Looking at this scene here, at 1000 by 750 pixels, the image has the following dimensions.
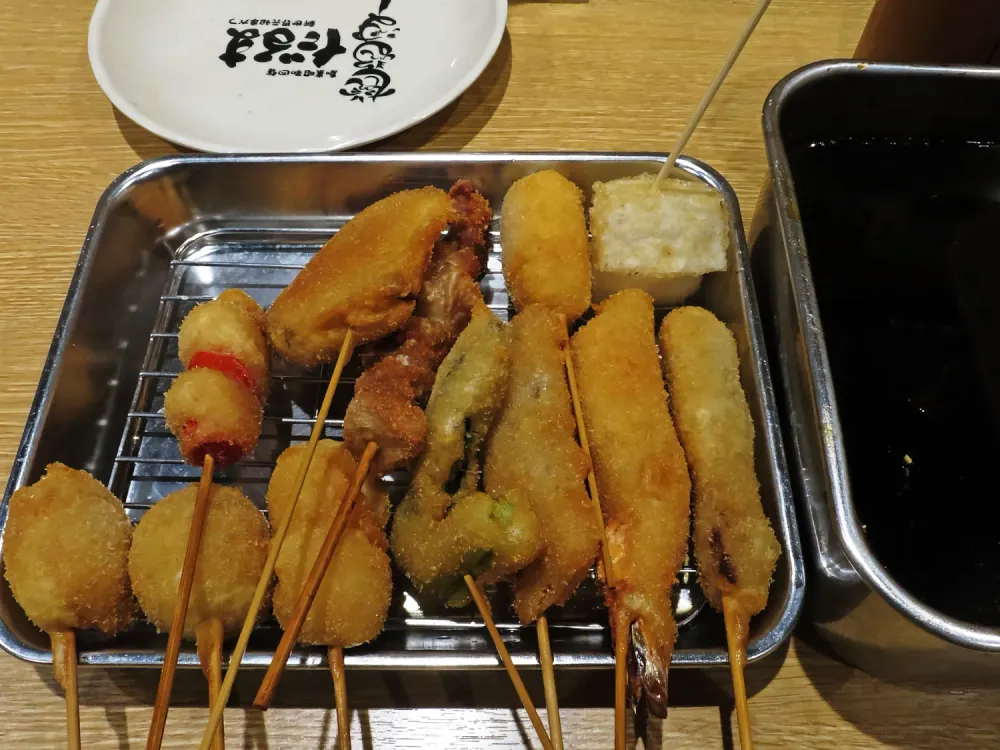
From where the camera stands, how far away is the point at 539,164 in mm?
2279

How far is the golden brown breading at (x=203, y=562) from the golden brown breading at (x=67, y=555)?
54 mm

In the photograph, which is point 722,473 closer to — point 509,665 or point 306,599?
point 509,665

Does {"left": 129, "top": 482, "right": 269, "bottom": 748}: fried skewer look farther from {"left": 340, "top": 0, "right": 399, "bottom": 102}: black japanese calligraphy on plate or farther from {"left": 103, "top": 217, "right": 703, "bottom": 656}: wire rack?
{"left": 340, "top": 0, "right": 399, "bottom": 102}: black japanese calligraphy on plate

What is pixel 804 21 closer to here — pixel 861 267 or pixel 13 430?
pixel 861 267

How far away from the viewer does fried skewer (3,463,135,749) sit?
1.57m

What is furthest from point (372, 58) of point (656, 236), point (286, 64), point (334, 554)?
point (334, 554)

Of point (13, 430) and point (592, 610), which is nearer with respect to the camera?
point (592, 610)

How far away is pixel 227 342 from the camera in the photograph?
189 cm

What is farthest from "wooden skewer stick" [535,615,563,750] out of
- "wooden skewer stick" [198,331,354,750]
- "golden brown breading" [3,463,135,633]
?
"golden brown breading" [3,463,135,633]

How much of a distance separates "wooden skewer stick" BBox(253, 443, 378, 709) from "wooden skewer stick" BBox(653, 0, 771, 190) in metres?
1.29

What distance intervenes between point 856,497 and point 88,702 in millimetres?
1985

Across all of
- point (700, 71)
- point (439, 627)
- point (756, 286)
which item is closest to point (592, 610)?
point (439, 627)

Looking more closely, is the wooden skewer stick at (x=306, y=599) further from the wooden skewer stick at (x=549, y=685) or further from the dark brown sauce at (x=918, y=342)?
the dark brown sauce at (x=918, y=342)

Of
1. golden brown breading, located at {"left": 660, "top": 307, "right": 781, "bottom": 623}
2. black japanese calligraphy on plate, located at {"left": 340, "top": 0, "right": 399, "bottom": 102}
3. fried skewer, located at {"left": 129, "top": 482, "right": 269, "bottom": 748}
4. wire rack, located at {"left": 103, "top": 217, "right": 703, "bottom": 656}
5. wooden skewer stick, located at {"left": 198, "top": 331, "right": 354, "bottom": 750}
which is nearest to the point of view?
wooden skewer stick, located at {"left": 198, "top": 331, "right": 354, "bottom": 750}
